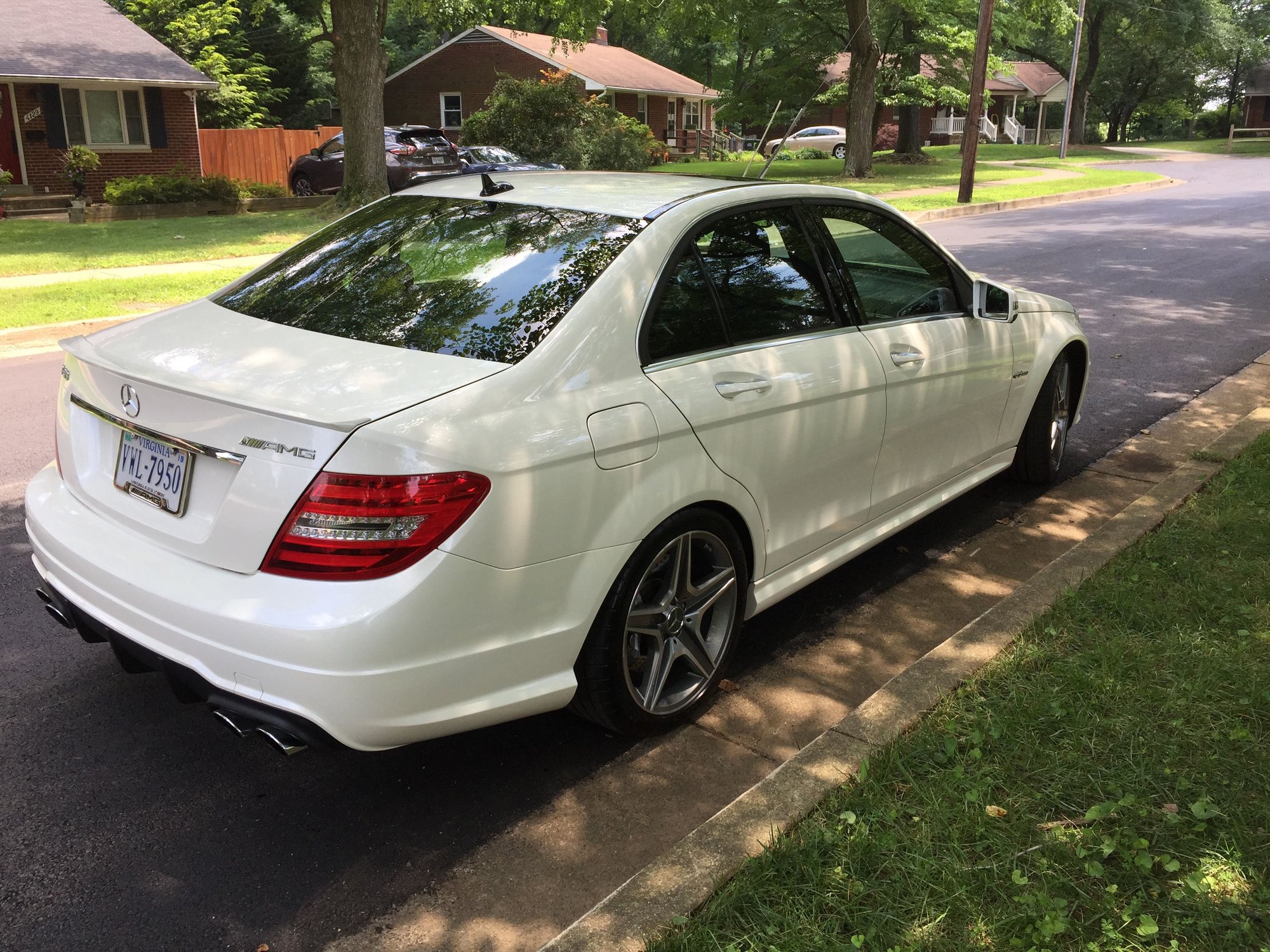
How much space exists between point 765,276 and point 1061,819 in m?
1.96

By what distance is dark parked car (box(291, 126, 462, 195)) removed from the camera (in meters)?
23.6

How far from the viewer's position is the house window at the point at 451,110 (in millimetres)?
44478

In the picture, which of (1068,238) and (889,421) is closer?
(889,421)

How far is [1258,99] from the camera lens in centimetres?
6894

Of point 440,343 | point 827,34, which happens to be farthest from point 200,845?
point 827,34

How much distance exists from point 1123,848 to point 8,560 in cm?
440

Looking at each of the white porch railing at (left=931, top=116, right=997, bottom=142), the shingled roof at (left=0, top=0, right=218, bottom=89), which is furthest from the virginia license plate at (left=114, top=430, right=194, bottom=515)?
the white porch railing at (left=931, top=116, right=997, bottom=142)

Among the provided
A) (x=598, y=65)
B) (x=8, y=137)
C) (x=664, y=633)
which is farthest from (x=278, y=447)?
(x=598, y=65)

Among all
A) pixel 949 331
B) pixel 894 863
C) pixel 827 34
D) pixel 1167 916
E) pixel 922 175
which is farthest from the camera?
pixel 827 34

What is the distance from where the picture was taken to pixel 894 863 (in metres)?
2.74

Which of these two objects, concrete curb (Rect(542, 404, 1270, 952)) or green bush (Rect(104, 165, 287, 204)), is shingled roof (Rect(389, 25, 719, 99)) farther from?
concrete curb (Rect(542, 404, 1270, 952))

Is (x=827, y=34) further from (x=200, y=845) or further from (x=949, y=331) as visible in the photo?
(x=200, y=845)

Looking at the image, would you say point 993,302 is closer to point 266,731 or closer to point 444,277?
point 444,277

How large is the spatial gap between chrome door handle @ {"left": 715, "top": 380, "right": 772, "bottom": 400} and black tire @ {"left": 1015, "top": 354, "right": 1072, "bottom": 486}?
2408mm
